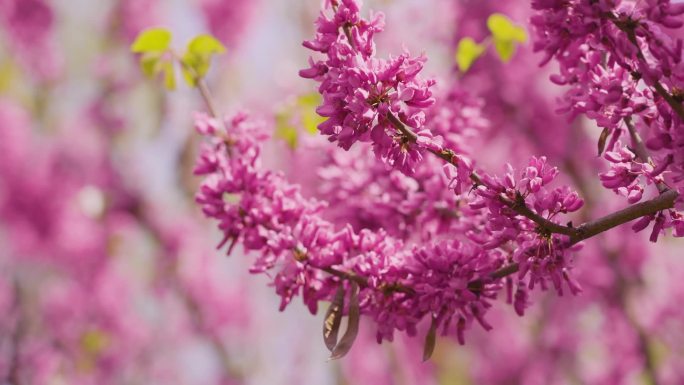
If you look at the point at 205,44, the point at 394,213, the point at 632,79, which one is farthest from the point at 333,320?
the point at 205,44

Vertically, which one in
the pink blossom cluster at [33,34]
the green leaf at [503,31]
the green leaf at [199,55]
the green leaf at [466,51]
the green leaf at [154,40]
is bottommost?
the green leaf at [199,55]

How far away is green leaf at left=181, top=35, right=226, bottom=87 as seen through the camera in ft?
7.14

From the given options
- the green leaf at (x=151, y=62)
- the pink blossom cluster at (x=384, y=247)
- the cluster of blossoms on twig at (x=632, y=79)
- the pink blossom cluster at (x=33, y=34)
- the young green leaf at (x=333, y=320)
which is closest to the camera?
the cluster of blossoms on twig at (x=632, y=79)

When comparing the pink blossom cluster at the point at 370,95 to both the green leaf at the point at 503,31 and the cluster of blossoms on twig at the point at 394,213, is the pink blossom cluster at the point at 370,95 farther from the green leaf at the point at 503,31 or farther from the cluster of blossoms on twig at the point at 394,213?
the green leaf at the point at 503,31

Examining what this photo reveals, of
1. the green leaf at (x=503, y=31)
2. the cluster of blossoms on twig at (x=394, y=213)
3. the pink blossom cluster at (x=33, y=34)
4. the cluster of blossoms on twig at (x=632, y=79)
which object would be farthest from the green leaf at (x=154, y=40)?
the pink blossom cluster at (x=33, y=34)

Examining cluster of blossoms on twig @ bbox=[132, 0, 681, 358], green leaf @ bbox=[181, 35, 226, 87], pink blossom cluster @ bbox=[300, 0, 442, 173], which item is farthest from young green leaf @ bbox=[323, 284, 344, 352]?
green leaf @ bbox=[181, 35, 226, 87]

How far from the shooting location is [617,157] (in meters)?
1.47

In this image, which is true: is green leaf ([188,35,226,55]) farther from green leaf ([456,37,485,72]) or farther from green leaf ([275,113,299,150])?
green leaf ([456,37,485,72])

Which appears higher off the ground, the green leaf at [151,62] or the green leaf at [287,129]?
the green leaf at [151,62]

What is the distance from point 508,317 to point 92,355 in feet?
14.0

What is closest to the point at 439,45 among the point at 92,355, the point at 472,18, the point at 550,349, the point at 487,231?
the point at 472,18

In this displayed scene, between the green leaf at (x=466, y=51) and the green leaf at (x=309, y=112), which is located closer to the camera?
the green leaf at (x=466, y=51)

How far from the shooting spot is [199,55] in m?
2.22

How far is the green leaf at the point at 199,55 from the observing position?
7.14 ft
